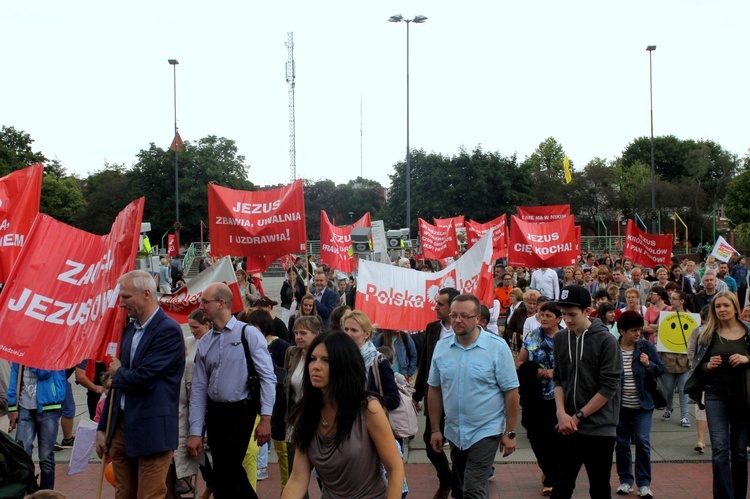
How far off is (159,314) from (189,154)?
219 ft

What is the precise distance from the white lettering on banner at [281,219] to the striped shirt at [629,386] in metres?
5.68

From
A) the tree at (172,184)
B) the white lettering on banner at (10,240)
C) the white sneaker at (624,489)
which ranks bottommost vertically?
the white sneaker at (624,489)

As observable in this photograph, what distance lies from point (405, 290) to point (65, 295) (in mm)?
4249

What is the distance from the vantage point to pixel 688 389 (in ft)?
22.1

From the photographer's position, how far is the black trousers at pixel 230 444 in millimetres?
5934

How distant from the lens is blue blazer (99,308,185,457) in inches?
207

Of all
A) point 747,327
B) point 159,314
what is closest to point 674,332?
point 747,327

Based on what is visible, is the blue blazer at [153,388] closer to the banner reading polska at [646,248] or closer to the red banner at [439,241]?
the banner reading polska at [646,248]

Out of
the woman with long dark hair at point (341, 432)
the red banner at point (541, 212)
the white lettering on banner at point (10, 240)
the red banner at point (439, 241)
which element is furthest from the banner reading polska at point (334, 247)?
the woman with long dark hair at point (341, 432)

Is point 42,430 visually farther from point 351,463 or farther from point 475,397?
point 351,463

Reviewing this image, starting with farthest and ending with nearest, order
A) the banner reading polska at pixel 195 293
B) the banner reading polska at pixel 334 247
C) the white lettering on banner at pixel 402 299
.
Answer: the banner reading polska at pixel 334 247, the white lettering on banner at pixel 402 299, the banner reading polska at pixel 195 293

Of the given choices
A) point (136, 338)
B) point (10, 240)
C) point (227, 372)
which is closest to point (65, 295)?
point (136, 338)

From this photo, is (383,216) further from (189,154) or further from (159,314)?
(159,314)

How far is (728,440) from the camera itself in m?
6.47
